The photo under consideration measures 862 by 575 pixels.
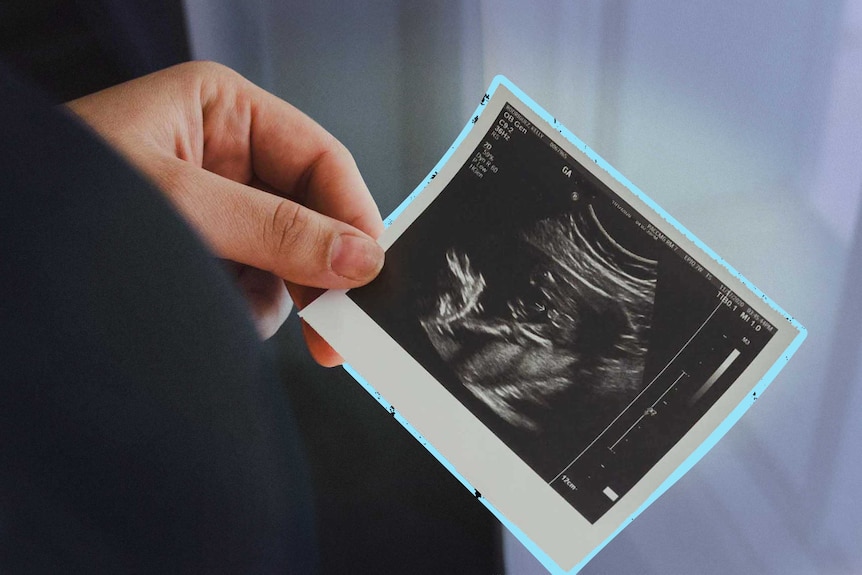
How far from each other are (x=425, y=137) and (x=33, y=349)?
17.7 inches

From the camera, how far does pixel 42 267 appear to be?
654mm

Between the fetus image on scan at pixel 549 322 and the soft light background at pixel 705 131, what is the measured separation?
0.18 meters

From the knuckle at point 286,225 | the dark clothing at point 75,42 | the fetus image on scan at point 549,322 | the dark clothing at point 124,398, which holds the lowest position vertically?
the dark clothing at point 124,398

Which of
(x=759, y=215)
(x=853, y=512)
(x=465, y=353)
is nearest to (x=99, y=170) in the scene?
(x=465, y=353)

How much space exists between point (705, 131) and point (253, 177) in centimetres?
47

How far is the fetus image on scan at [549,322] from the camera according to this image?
0.67 m

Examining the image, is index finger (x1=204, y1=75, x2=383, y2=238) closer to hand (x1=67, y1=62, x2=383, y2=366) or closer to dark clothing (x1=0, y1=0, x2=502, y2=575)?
hand (x1=67, y1=62, x2=383, y2=366)

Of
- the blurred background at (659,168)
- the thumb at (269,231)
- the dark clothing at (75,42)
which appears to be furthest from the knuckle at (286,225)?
the dark clothing at (75,42)

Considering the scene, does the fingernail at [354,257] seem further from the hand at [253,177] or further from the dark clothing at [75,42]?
the dark clothing at [75,42]

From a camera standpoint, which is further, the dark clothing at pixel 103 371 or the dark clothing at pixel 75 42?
the dark clothing at pixel 75 42

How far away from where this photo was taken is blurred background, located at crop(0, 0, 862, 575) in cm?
78

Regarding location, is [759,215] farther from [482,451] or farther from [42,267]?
[42,267]

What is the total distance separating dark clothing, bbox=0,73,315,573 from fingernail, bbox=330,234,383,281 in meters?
0.11

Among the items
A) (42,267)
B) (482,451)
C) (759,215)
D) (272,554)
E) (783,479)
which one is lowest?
(272,554)
